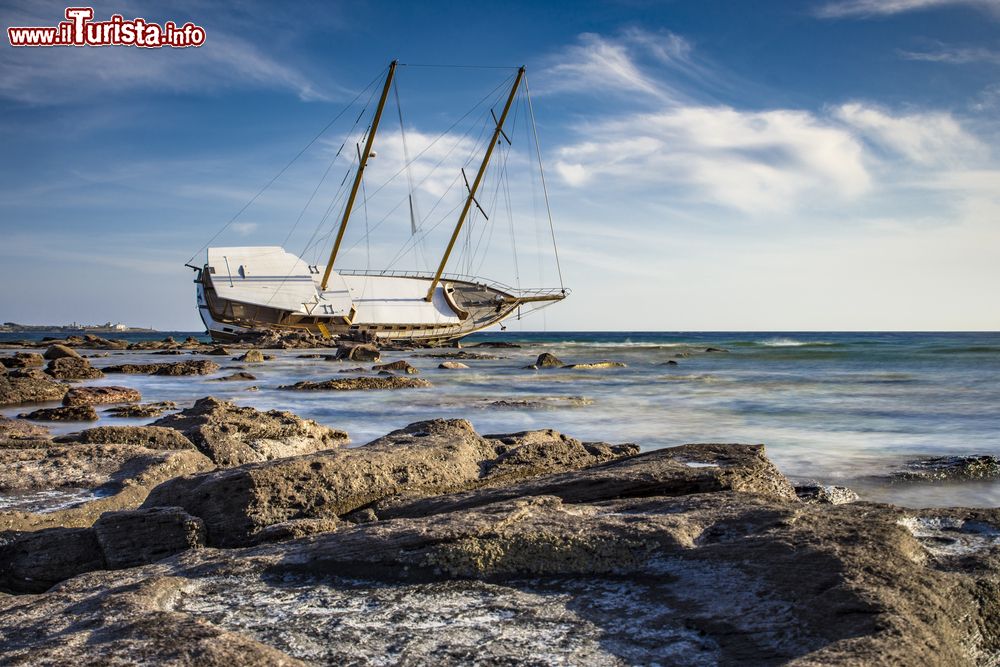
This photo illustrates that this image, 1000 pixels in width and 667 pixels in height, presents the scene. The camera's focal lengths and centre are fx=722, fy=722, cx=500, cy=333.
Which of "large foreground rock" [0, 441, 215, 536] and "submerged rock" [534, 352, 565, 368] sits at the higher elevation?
"large foreground rock" [0, 441, 215, 536]

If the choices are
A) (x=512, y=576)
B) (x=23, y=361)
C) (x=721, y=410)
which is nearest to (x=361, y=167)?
(x=23, y=361)

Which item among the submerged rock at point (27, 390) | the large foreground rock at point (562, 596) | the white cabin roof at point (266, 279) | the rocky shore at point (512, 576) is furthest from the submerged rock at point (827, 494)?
the white cabin roof at point (266, 279)

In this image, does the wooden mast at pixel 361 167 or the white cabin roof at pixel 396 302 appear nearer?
the wooden mast at pixel 361 167

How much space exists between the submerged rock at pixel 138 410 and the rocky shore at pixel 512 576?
22.0ft

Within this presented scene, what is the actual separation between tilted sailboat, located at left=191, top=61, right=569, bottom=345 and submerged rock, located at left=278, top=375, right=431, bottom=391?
A: 24438 mm

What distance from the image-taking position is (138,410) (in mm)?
11086

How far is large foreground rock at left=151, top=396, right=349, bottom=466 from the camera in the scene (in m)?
6.52

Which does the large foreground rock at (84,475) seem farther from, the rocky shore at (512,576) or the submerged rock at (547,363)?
the submerged rock at (547,363)

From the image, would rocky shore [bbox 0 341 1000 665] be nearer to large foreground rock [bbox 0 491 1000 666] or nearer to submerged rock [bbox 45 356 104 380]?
large foreground rock [bbox 0 491 1000 666]

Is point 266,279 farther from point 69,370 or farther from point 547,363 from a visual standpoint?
point 69,370

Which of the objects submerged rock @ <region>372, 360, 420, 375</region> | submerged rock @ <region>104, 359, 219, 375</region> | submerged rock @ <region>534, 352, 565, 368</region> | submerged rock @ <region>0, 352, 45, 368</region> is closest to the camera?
submerged rock @ <region>0, 352, 45, 368</region>

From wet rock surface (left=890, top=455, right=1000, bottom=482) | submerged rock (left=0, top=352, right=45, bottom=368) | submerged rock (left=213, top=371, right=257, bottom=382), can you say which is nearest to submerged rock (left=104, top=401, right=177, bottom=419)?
submerged rock (left=213, top=371, right=257, bottom=382)

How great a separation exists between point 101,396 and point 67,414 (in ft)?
8.28

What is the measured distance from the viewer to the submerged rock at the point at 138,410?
35.6 ft
